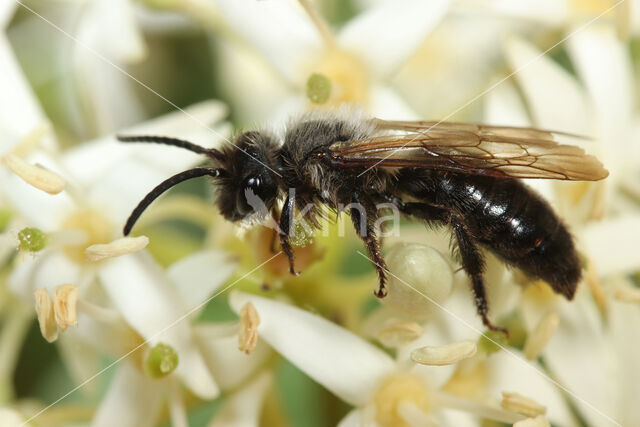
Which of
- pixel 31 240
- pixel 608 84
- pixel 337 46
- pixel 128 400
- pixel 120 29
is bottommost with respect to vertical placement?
pixel 128 400

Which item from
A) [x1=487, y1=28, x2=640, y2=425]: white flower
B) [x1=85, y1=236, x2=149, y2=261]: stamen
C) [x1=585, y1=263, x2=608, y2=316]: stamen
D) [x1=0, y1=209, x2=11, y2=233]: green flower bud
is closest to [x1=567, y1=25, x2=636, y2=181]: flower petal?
[x1=487, y1=28, x2=640, y2=425]: white flower

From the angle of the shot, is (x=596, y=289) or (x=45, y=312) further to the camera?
(x=596, y=289)

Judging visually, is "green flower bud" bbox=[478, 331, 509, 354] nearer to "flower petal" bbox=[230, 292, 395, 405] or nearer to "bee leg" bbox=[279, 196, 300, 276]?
"flower petal" bbox=[230, 292, 395, 405]

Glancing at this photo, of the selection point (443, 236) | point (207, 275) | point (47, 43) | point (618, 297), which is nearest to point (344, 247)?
point (443, 236)

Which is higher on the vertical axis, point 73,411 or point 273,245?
point 273,245

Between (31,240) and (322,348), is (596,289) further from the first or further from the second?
(31,240)

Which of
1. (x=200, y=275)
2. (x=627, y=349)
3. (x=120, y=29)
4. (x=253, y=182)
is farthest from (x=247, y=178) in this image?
(x=627, y=349)

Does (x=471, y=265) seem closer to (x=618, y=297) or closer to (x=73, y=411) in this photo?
(x=618, y=297)
